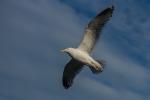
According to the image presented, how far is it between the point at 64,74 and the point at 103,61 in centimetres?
345

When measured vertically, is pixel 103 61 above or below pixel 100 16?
below

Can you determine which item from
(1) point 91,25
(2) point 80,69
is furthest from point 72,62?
(1) point 91,25

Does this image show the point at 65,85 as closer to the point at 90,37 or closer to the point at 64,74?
the point at 64,74

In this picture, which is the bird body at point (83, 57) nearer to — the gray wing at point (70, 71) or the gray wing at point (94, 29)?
the gray wing at point (94, 29)

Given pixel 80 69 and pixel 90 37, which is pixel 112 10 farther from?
pixel 80 69

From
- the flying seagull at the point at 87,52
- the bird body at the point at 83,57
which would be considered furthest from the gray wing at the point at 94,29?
the bird body at the point at 83,57

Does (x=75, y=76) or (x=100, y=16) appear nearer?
(x=100, y=16)

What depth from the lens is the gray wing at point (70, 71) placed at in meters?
28.8

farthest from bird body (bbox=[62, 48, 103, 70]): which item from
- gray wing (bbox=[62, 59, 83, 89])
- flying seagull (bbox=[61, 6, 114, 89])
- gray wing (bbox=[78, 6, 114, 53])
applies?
gray wing (bbox=[62, 59, 83, 89])

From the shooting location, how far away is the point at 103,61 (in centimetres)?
2670

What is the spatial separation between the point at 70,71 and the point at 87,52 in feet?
5.52

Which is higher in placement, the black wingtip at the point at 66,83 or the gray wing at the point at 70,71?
the gray wing at the point at 70,71

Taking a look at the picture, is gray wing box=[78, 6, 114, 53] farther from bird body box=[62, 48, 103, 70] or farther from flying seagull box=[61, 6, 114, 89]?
bird body box=[62, 48, 103, 70]

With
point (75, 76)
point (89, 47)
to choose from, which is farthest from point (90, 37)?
point (75, 76)
